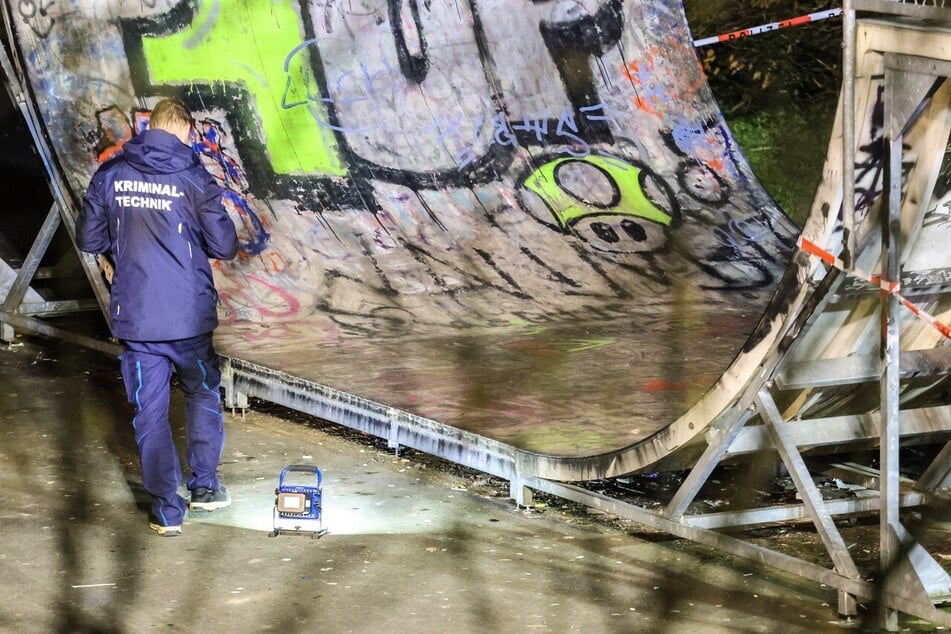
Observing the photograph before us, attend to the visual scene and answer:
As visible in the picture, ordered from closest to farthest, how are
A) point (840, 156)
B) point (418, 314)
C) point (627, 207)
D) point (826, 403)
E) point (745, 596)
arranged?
point (840, 156) < point (745, 596) < point (826, 403) < point (418, 314) < point (627, 207)

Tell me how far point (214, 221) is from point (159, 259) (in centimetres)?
26

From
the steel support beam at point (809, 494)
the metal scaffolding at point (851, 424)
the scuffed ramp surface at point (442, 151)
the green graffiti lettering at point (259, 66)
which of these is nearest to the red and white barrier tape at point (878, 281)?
the metal scaffolding at point (851, 424)

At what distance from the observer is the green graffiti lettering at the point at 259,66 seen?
373 inches

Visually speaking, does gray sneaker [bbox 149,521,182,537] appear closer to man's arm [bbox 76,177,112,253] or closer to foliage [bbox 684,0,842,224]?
man's arm [bbox 76,177,112,253]

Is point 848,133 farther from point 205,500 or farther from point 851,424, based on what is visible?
point 205,500

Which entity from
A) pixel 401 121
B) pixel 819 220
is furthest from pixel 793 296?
pixel 401 121

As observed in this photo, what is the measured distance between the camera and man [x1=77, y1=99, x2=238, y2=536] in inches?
200

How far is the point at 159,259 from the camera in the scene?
201 inches

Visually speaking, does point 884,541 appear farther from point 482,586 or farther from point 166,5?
point 166,5

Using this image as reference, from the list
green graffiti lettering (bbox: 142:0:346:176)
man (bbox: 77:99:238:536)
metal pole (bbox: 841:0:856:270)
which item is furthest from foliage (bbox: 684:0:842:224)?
metal pole (bbox: 841:0:856:270)

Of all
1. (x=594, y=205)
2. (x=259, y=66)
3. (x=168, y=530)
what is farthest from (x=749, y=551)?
(x=259, y=66)

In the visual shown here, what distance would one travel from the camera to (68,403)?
747 cm

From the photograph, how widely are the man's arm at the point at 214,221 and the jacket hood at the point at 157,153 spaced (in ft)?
0.46

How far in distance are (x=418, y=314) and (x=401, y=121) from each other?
1.79 meters
